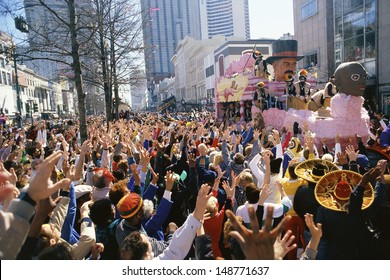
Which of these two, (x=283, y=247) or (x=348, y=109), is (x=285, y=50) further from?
(x=283, y=247)

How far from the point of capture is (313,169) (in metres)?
3.76

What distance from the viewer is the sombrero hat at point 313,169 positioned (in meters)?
3.65

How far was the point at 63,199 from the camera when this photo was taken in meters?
3.27

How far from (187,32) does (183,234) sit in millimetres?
149812

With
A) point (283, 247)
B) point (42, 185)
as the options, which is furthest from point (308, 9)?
point (42, 185)

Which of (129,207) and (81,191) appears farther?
(81,191)

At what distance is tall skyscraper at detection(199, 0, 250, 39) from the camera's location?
6127 inches

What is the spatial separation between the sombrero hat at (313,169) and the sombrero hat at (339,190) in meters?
0.38

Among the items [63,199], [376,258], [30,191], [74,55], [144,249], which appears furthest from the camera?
[74,55]

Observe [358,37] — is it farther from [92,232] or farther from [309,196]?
[92,232]

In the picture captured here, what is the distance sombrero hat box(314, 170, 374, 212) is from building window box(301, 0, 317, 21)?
96.2 feet

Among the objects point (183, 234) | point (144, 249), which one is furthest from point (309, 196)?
point (144, 249)

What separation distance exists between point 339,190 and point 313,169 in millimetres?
793

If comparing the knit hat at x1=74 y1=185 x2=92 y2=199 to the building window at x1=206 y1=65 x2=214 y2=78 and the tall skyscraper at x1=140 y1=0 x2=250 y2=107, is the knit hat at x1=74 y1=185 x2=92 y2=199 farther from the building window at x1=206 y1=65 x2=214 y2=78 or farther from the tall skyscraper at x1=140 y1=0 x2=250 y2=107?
the tall skyscraper at x1=140 y1=0 x2=250 y2=107
